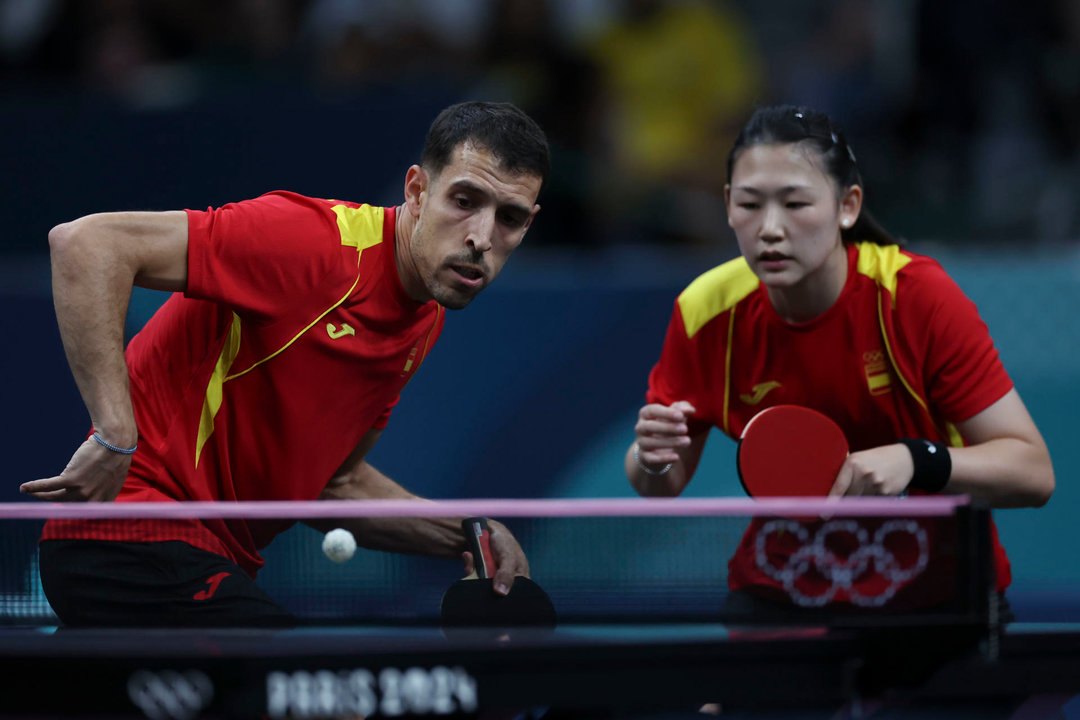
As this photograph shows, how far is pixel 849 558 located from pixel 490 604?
0.66m

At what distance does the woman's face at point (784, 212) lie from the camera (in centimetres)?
306

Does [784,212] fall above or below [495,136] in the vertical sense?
below

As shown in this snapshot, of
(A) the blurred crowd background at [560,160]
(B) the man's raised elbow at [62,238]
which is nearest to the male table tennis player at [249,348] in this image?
(B) the man's raised elbow at [62,238]

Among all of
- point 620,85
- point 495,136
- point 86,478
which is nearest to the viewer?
point 86,478

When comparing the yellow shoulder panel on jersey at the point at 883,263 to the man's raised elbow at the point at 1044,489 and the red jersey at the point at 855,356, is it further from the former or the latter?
the man's raised elbow at the point at 1044,489

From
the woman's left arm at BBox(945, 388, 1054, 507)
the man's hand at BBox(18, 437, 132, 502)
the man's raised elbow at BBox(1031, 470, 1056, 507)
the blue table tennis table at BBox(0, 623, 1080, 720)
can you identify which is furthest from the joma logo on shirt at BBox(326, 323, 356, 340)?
the man's raised elbow at BBox(1031, 470, 1056, 507)

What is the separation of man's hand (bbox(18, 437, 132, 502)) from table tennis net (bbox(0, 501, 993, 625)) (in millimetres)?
140

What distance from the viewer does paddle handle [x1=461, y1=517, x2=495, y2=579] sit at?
8.38 feet

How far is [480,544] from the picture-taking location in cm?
261

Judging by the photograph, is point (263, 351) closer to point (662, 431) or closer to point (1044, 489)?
point (662, 431)

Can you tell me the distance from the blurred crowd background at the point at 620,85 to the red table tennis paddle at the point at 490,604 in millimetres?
3656

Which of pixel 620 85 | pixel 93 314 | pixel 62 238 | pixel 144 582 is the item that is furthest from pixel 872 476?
pixel 620 85

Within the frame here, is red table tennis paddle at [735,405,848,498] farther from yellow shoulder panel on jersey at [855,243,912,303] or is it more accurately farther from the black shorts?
the black shorts

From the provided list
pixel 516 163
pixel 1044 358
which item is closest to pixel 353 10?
pixel 1044 358
